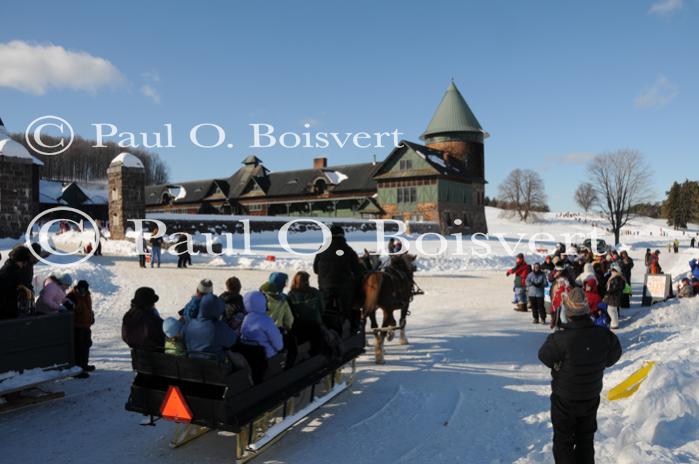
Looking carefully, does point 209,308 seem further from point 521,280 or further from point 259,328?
point 521,280

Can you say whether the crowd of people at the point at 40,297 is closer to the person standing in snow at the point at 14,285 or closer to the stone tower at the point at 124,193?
the person standing in snow at the point at 14,285

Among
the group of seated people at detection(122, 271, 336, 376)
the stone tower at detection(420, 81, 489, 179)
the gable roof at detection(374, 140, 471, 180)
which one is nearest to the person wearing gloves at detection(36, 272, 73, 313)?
the group of seated people at detection(122, 271, 336, 376)

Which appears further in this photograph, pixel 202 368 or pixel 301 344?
pixel 301 344

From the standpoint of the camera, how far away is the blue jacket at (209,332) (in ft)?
16.3

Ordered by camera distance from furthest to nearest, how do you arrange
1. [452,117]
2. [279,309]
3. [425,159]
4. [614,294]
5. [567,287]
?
[452,117] < [425,159] < [614,294] < [567,287] < [279,309]

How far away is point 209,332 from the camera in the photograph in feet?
16.3

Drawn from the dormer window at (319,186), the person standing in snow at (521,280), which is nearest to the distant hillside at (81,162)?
the dormer window at (319,186)

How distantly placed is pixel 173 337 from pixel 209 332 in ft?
1.43

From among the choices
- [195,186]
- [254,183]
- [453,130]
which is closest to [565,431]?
[453,130]

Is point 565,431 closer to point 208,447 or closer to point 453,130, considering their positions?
point 208,447

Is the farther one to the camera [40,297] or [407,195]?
[407,195]

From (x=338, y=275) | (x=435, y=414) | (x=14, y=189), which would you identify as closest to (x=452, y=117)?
(x=14, y=189)

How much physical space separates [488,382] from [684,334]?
14.3ft

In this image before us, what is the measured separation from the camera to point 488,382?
7.64 metres
